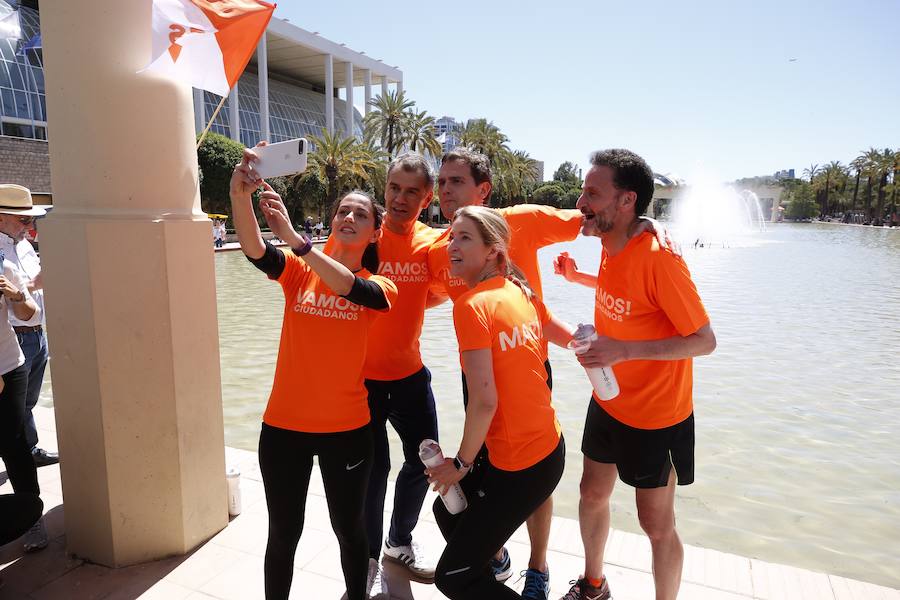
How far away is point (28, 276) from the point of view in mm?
4504

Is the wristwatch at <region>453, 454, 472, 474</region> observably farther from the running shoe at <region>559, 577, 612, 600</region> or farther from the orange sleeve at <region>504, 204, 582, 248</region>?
the orange sleeve at <region>504, 204, 582, 248</region>

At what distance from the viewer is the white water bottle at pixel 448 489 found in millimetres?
2287

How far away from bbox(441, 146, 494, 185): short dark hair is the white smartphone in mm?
1273

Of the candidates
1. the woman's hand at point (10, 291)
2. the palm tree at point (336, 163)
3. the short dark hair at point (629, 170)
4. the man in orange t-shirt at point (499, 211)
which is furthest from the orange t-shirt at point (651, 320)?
the palm tree at point (336, 163)

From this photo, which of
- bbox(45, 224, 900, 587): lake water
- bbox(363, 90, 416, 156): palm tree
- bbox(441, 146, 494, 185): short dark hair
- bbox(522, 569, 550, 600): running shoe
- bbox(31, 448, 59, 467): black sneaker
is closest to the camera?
bbox(522, 569, 550, 600): running shoe

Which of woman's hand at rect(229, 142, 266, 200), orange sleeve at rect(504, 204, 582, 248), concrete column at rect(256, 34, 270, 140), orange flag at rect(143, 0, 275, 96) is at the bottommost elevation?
orange sleeve at rect(504, 204, 582, 248)

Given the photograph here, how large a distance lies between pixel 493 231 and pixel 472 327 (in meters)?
0.49

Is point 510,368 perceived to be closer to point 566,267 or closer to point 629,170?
point 629,170

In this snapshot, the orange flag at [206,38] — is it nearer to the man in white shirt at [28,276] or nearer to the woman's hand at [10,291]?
the woman's hand at [10,291]

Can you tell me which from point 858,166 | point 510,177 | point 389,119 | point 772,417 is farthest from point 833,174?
point 772,417

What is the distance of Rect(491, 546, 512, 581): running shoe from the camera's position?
10.6 feet

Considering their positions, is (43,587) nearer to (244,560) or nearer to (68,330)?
(244,560)

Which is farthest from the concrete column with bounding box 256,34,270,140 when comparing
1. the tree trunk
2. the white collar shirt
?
the tree trunk

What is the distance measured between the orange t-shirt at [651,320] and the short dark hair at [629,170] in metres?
0.23
